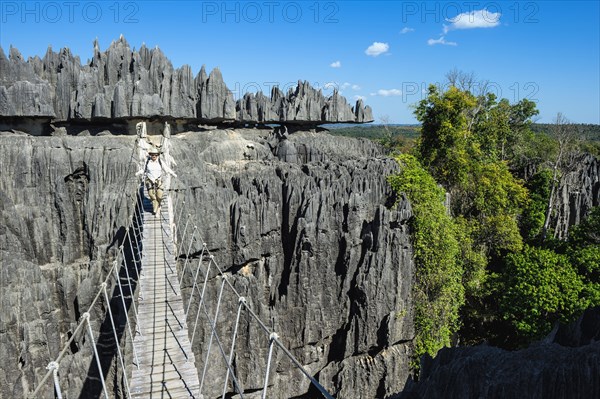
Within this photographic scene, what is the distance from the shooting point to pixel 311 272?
16688 millimetres

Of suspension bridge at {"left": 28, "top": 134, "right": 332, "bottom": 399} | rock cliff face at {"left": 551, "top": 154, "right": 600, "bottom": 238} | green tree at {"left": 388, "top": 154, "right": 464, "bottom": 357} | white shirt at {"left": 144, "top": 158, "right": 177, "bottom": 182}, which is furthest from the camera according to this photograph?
rock cliff face at {"left": 551, "top": 154, "right": 600, "bottom": 238}

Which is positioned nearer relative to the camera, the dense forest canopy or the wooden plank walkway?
the wooden plank walkway

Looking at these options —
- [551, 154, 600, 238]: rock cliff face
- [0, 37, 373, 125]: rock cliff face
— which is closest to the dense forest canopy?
[551, 154, 600, 238]: rock cliff face

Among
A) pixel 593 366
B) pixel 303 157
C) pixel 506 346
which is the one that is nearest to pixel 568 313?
pixel 506 346

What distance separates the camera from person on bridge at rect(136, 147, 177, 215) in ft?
31.5

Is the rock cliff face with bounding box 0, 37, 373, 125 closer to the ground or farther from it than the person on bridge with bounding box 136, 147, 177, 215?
farther from it

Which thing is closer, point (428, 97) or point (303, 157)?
point (428, 97)

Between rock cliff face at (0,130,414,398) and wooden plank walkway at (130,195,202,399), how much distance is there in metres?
7.54

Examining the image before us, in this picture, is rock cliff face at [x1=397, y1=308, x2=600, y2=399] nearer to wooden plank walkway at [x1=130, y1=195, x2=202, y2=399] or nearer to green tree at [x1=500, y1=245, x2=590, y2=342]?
wooden plank walkway at [x1=130, y1=195, x2=202, y2=399]

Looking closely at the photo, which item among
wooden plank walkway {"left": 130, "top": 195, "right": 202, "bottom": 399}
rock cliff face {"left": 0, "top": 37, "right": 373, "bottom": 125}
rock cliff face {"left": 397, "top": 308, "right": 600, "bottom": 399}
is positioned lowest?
wooden plank walkway {"left": 130, "top": 195, "right": 202, "bottom": 399}

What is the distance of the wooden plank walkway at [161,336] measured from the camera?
16.8 feet

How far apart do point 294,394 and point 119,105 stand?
653 inches

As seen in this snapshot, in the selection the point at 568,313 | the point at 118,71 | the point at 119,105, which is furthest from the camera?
the point at 118,71

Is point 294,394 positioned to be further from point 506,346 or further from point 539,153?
point 539,153
